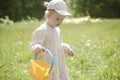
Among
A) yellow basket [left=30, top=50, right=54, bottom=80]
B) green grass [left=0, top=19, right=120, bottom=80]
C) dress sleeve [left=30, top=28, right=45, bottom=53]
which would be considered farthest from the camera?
green grass [left=0, top=19, right=120, bottom=80]

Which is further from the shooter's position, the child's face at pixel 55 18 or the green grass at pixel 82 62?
the green grass at pixel 82 62

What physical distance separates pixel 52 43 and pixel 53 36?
0.09 meters

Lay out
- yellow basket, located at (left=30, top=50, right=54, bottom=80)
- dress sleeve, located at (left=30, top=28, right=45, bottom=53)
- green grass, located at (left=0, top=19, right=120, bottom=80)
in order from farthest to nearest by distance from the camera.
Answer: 1. green grass, located at (left=0, top=19, right=120, bottom=80)
2. dress sleeve, located at (left=30, top=28, right=45, bottom=53)
3. yellow basket, located at (left=30, top=50, right=54, bottom=80)

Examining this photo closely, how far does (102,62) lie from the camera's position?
21.8 ft

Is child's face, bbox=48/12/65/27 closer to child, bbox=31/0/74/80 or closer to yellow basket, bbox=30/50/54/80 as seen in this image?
child, bbox=31/0/74/80

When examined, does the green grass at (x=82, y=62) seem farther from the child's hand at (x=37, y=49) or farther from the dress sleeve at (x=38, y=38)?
the child's hand at (x=37, y=49)

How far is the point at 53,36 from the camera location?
4.46 meters

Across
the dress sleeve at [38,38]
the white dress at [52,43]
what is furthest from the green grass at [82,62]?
the dress sleeve at [38,38]

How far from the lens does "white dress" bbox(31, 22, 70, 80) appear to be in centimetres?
434

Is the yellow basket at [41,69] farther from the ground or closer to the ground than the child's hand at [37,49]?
closer to the ground

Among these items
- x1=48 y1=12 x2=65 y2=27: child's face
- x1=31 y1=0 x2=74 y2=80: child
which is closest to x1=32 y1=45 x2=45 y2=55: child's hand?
x1=31 y1=0 x2=74 y2=80: child

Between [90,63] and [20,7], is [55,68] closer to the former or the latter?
[90,63]

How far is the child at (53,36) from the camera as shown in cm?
432

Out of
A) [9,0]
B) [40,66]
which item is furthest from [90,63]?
[9,0]
